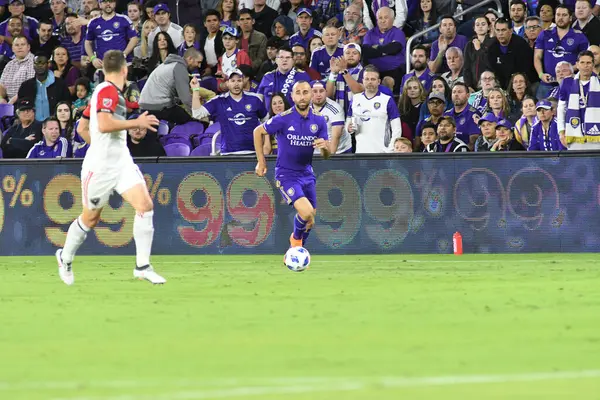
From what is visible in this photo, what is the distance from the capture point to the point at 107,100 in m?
11.8

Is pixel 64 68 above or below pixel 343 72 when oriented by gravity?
above

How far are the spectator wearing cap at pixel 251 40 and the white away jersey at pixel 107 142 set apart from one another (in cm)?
988

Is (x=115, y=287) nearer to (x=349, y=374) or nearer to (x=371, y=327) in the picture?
(x=371, y=327)

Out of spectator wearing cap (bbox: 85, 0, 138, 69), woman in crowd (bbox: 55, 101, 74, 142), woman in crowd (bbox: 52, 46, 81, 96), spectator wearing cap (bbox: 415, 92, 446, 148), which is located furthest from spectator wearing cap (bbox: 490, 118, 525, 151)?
woman in crowd (bbox: 52, 46, 81, 96)

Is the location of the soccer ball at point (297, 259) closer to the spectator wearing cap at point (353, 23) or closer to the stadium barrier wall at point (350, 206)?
the stadium barrier wall at point (350, 206)

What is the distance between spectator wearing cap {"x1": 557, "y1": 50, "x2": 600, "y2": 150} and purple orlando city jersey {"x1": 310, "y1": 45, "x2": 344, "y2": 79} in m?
4.21

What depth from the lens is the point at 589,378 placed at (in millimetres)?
6086

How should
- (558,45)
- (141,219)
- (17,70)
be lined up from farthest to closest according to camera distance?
1. (17,70)
2. (558,45)
3. (141,219)

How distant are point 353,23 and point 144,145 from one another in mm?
4452

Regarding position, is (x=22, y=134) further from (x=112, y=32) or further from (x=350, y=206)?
(x=350, y=206)

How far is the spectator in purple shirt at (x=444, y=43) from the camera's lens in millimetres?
20344

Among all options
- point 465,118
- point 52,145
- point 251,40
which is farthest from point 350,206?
point 52,145

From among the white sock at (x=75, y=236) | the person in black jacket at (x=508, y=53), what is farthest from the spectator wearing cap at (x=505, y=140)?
the white sock at (x=75, y=236)

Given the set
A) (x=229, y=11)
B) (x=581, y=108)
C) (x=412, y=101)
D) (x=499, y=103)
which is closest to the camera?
(x=581, y=108)
